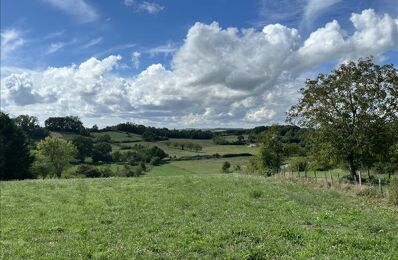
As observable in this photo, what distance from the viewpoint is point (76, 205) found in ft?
91.9

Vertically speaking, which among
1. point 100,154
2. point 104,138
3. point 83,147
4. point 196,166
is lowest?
point 196,166

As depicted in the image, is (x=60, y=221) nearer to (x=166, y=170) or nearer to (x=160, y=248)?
(x=160, y=248)

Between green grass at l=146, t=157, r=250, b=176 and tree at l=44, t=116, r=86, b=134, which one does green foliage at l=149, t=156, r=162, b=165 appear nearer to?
green grass at l=146, t=157, r=250, b=176

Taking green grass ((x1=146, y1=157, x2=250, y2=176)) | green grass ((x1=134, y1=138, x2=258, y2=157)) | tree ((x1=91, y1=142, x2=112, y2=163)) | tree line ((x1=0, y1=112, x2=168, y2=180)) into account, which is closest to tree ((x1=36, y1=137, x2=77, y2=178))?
tree line ((x1=0, y1=112, x2=168, y2=180))

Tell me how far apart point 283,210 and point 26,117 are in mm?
134981

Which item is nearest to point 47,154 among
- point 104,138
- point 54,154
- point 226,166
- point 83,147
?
point 54,154

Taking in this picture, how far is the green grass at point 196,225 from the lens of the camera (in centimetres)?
1410

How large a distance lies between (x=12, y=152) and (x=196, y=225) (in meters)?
70.3

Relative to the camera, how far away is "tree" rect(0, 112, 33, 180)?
7856 centimetres

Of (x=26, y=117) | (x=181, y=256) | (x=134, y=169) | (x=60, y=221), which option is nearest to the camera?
(x=181, y=256)

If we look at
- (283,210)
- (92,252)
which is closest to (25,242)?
(92,252)

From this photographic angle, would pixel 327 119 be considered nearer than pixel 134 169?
Yes

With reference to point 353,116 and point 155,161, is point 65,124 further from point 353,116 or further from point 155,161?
point 353,116

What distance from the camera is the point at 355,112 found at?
4894cm
